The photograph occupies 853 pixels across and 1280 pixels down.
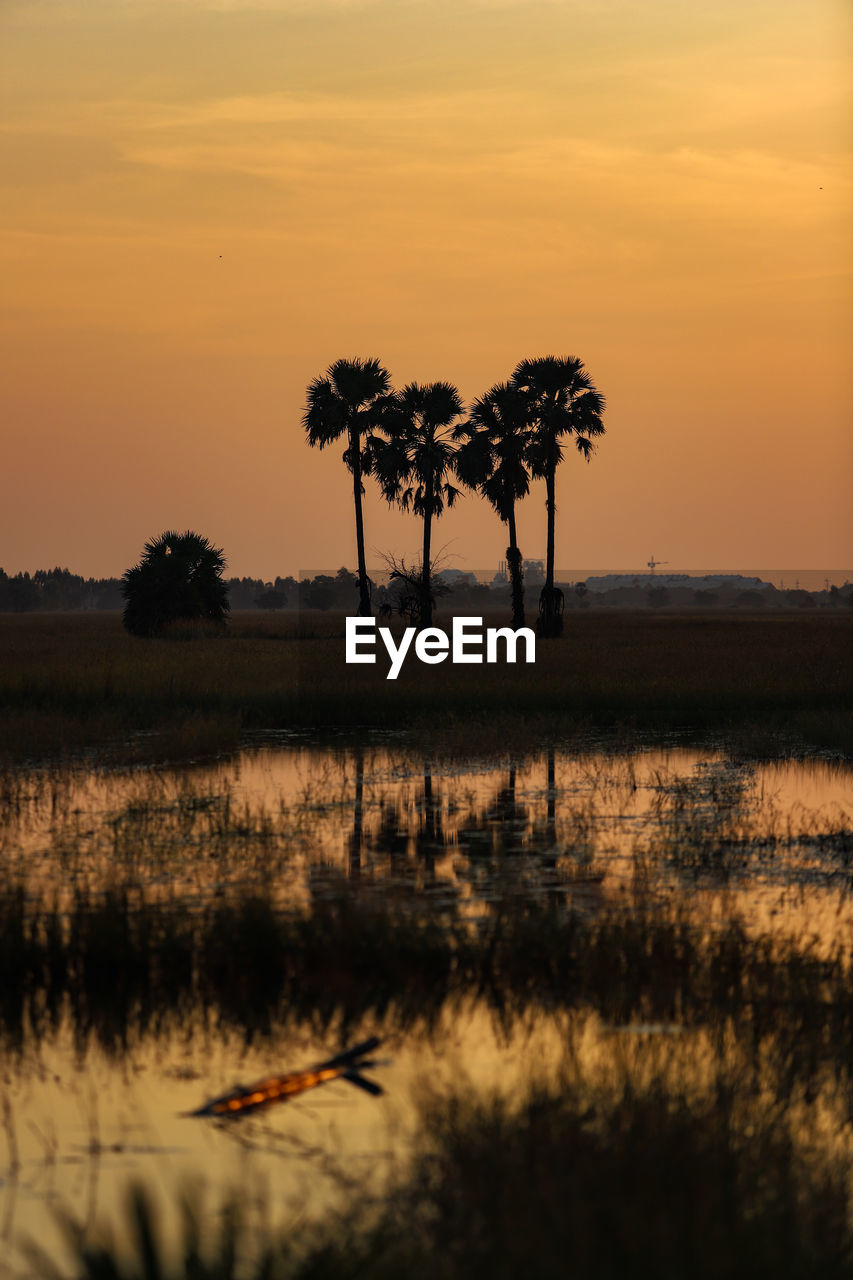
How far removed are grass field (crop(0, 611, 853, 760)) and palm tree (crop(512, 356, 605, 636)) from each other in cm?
2135

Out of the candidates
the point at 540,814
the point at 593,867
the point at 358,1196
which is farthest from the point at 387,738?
the point at 358,1196

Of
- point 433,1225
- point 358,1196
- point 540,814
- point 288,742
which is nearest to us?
point 433,1225

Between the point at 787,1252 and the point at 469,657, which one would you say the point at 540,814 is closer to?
the point at 787,1252

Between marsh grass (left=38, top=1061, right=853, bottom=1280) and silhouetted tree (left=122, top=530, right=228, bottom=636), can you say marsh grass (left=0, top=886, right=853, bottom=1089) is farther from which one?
silhouetted tree (left=122, top=530, right=228, bottom=636)

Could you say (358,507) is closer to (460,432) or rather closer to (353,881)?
(460,432)

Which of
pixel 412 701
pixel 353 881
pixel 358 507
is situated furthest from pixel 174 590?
pixel 353 881

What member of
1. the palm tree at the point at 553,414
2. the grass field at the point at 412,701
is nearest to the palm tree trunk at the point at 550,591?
the palm tree at the point at 553,414

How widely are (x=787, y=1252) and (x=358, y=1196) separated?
1736 millimetres

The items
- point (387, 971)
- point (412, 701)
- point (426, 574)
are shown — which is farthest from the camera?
point (426, 574)

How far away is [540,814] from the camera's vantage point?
15852 millimetres

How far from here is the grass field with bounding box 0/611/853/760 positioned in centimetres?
2302

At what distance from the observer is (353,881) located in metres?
11.9

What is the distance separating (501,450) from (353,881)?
50183 mm

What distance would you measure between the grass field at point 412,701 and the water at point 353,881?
7.75ft
